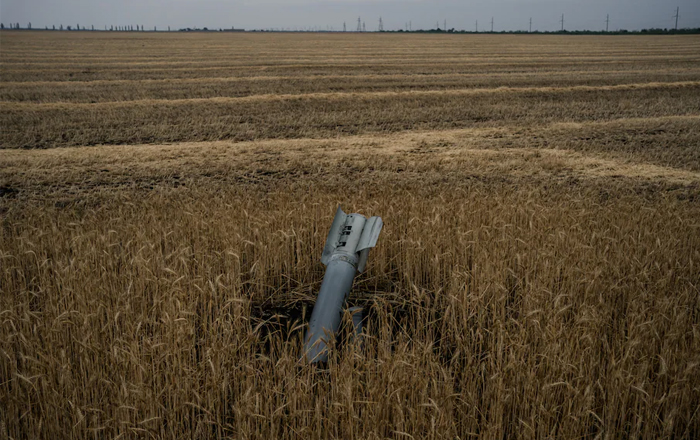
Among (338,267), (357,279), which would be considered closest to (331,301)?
(338,267)

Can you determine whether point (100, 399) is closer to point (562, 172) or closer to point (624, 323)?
point (624, 323)

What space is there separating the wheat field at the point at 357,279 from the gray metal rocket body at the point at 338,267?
148mm

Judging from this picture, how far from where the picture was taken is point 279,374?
288cm

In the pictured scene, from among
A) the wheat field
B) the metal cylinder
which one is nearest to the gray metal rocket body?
the metal cylinder

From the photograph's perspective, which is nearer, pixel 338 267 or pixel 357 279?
pixel 338 267

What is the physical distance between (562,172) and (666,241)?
4358 mm

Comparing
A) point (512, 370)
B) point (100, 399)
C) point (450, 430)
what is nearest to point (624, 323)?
point (512, 370)

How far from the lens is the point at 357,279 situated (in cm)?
468

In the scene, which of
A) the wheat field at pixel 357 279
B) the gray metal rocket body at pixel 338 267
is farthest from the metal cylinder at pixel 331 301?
the wheat field at pixel 357 279

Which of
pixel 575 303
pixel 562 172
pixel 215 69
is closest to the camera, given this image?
pixel 575 303

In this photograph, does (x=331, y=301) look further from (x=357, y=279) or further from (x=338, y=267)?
(x=357, y=279)

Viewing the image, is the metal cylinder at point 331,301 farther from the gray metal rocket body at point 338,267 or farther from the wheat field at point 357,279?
the wheat field at point 357,279

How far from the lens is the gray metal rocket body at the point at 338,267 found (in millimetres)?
3512

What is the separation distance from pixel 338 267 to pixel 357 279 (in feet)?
2.70
